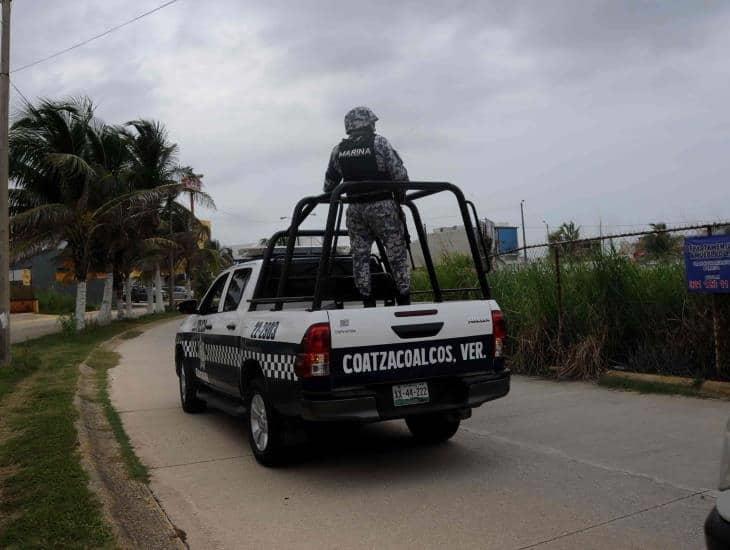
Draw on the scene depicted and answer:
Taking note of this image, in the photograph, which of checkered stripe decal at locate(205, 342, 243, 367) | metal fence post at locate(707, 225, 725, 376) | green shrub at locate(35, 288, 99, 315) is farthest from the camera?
green shrub at locate(35, 288, 99, 315)

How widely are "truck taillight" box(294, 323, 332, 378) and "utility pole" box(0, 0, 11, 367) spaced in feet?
31.5

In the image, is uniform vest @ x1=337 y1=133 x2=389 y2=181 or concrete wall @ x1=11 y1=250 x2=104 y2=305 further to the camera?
concrete wall @ x1=11 y1=250 x2=104 y2=305

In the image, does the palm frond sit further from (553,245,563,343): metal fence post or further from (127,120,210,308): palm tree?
(553,245,563,343): metal fence post

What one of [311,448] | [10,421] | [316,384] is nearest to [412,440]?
[311,448]

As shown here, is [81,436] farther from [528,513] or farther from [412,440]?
[528,513]

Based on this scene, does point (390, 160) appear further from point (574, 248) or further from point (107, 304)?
point (107, 304)

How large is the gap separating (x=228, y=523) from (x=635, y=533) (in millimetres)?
2581

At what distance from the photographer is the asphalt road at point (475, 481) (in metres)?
4.27

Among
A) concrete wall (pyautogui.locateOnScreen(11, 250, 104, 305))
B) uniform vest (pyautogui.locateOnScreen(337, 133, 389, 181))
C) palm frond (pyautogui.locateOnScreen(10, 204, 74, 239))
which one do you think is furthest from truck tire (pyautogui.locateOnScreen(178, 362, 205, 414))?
concrete wall (pyautogui.locateOnScreen(11, 250, 104, 305))

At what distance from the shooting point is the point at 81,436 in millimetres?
6992

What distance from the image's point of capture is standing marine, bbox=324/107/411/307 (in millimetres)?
6168

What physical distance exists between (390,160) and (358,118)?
1.61 ft

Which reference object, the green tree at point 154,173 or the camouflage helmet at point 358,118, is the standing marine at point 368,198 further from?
the green tree at point 154,173

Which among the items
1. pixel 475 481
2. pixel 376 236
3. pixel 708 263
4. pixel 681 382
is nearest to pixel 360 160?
pixel 376 236
